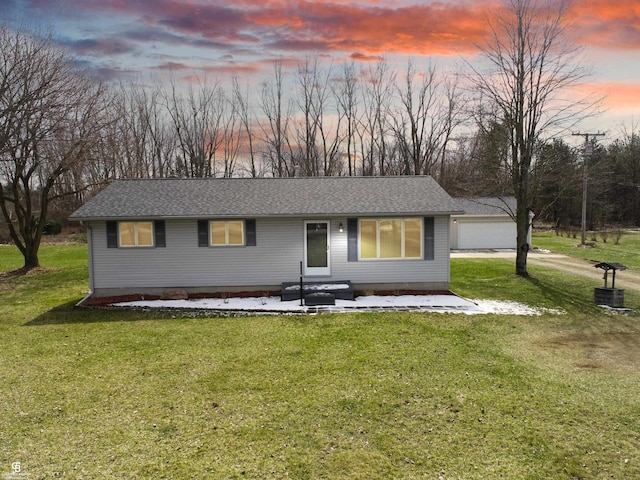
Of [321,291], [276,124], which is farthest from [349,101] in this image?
[321,291]

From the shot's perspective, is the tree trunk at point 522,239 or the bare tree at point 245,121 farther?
the bare tree at point 245,121

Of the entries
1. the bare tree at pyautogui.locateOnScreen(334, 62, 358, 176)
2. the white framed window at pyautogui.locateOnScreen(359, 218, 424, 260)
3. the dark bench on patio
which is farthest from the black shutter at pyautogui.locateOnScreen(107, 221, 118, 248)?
the bare tree at pyautogui.locateOnScreen(334, 62, 358, 176)

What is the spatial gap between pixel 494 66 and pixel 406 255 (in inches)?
359

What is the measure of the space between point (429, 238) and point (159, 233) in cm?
821

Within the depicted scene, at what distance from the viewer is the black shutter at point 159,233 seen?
12.0 m

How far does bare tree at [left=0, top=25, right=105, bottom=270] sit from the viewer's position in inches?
619

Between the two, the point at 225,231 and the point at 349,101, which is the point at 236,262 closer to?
the point at 225,231

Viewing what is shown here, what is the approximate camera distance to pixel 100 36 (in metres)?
19.1

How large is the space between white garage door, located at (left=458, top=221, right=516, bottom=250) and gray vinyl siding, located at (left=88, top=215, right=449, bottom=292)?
12.9 m

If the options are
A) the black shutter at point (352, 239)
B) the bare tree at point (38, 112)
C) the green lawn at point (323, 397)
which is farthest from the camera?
the bare tree at point (38, 112)

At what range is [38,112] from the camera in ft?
53.8

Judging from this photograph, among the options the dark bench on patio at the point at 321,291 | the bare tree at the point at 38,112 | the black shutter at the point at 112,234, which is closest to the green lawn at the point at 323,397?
the dark bench on patio at the point at 321,291

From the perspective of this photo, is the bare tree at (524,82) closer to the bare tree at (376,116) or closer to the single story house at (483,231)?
the single story house at (483,231)

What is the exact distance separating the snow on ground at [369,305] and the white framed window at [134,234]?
1776 millimetres
